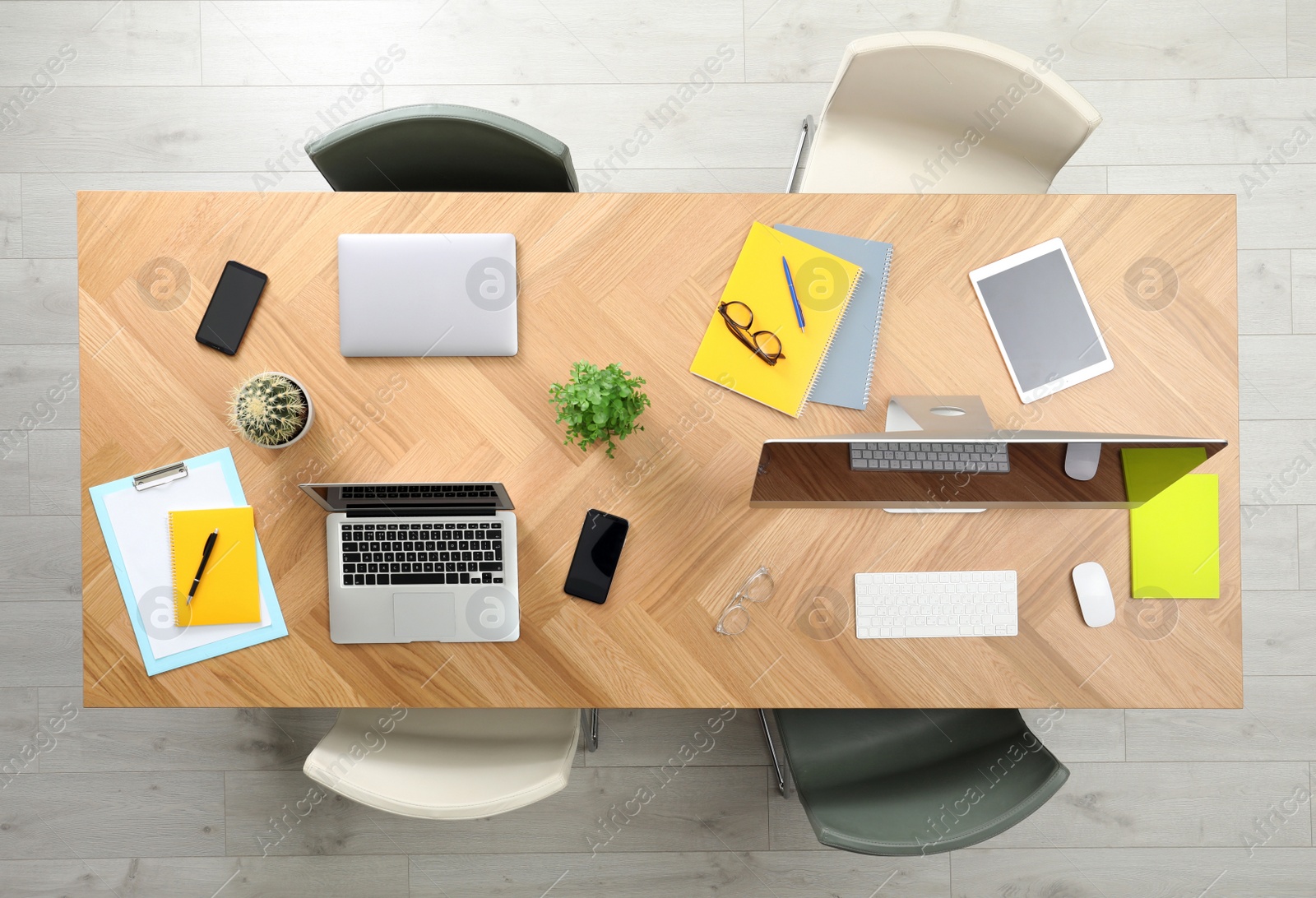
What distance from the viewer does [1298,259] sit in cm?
198

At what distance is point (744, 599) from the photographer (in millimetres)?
1305

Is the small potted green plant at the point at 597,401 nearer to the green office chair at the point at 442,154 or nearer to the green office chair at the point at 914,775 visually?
the green office chair at the point at 442,154

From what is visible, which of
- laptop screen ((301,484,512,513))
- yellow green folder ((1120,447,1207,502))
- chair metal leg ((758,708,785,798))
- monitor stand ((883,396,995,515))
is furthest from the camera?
chair metal leg ((758,708,785,798))

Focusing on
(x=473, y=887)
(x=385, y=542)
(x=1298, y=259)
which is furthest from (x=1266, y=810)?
(x=385, y=542)

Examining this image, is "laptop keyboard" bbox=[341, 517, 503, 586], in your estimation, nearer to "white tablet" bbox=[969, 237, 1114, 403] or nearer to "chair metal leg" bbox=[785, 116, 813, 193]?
"white tablet" bbox=[969, 237, 1114, 403]

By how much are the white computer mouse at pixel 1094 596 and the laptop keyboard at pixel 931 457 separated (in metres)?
0.29

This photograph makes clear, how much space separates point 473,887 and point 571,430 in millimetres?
1415

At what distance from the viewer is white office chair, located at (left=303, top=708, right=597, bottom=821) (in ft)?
3.89

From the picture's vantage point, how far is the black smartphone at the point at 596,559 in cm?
129

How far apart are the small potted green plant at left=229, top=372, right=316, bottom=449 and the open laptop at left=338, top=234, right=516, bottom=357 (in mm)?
118

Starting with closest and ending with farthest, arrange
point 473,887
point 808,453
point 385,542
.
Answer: point 808,453
point 385,542
point 473,887

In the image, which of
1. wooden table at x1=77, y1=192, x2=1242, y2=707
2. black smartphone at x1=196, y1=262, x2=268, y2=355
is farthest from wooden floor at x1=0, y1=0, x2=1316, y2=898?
black smartphone at x1=196, y1=262, x2=268, y2=355

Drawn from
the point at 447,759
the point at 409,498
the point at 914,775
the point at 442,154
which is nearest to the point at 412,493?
the point at 409,498

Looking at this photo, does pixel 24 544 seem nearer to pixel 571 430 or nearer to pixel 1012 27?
pixel 571 430
